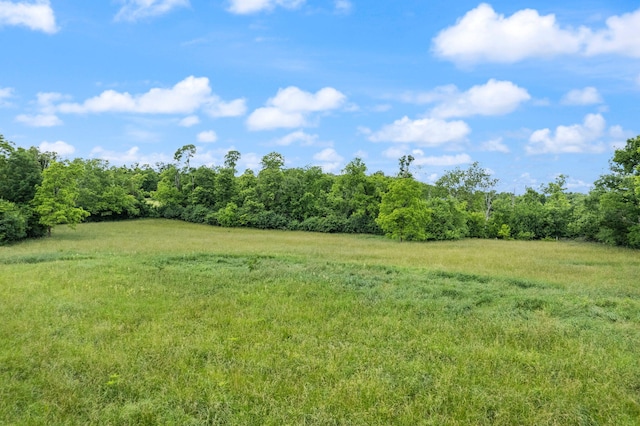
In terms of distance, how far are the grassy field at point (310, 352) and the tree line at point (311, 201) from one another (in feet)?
74.2

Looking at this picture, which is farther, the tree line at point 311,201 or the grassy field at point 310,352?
the tree line at point 311,201

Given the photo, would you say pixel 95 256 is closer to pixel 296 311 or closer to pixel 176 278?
pixel 176 278

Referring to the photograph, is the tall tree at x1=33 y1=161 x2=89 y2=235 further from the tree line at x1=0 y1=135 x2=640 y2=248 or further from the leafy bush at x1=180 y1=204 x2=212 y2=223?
the leafy bush at x1=180 y1=204 x2=212 y2=223

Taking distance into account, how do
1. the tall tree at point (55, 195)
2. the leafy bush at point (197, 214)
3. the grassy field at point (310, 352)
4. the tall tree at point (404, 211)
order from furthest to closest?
the leafy bush at point (197, 214) → the tall tree at point (404, 211) → the tall tree at point (55, 195) → the grassy field at point (310, 352)

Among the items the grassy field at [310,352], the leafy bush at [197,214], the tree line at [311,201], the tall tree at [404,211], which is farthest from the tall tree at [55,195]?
the tall tree at [404,211]

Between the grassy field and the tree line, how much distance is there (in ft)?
74.2

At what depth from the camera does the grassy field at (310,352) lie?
18.8 feet

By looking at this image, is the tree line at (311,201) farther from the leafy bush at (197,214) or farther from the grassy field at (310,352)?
the grassy field at (310,352)

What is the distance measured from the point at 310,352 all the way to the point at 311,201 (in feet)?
160

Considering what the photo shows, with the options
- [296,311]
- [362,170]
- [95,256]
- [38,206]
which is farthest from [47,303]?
[362,170]

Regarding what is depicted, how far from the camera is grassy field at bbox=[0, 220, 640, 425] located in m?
5.72

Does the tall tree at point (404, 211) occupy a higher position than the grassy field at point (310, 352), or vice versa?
the tall tree at point (404, 211)

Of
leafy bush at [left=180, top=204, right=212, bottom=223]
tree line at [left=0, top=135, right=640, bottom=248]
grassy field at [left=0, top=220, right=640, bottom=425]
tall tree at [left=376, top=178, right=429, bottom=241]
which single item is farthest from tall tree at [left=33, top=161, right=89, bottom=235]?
tall tree at [left=376, top=178, right=429, bottom=241]

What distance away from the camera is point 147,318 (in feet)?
32.0
